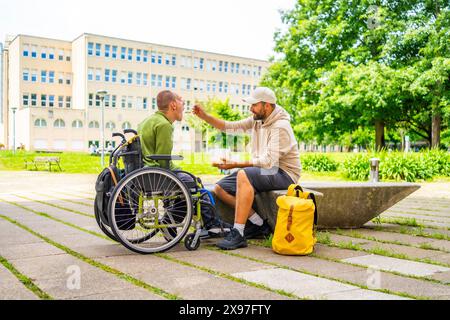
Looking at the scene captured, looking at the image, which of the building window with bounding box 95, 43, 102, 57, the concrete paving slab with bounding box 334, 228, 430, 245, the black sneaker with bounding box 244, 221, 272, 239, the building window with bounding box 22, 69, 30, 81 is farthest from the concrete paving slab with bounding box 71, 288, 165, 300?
the building window with bounding box 22, 69, 30, 81

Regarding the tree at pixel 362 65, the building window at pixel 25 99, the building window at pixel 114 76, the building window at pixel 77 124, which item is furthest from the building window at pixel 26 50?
the tree at pixel 362 65

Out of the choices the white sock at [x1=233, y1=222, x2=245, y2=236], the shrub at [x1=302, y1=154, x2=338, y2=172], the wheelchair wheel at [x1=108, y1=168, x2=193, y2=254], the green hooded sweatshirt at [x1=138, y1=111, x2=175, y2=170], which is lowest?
the shrub at [x1=302, y1=154, x2=338, y2=172]

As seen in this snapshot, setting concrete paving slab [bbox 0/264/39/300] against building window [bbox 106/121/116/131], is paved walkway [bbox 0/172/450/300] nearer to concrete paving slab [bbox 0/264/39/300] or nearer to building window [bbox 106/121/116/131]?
concrete paving slab [bbox 0/264/39/300]

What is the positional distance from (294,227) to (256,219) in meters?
0.92

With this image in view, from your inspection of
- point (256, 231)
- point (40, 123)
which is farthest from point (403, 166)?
point (40, 123)

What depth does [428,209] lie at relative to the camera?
8914 millimetres

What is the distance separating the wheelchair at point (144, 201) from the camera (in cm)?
482

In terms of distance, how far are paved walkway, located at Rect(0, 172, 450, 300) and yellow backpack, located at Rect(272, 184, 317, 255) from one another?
119 mm

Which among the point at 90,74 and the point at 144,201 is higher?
the point at 90,74

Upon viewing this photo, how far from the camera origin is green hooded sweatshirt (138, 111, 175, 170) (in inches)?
201

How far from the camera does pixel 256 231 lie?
231 inches

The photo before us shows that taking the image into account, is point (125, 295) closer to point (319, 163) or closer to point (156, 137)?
point (156, 137)

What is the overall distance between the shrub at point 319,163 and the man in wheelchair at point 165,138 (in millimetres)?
17672
